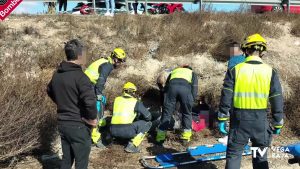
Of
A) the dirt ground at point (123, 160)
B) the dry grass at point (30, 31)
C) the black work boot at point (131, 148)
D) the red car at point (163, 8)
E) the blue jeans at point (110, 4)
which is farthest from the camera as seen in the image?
the red car at point (163, 8)

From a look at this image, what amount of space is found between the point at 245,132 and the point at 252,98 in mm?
439

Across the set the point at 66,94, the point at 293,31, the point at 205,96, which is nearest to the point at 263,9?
the point at 293,31

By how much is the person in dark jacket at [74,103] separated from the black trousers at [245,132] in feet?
5.80

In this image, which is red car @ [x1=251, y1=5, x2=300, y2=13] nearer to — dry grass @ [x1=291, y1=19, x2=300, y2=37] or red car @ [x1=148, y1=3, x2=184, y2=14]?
dry grass @ [x1=291, y1=19, x2=300, y2=37]

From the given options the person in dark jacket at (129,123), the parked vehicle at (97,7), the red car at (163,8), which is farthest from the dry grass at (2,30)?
the red car at (163,8)

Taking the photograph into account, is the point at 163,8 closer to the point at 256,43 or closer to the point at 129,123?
the point at 129,123

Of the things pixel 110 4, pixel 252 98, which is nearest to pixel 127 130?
pixel 252 98

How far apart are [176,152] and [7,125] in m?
3.06

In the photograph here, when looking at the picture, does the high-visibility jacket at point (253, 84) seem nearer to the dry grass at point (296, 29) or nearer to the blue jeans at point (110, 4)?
the blue jeans at point (110, 4)

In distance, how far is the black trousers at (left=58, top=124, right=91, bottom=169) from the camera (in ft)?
17.0

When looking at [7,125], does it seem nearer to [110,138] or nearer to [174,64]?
[110,138]

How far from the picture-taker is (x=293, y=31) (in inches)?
505

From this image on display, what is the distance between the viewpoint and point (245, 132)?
541 cm

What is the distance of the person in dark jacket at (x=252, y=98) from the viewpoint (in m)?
5.34
